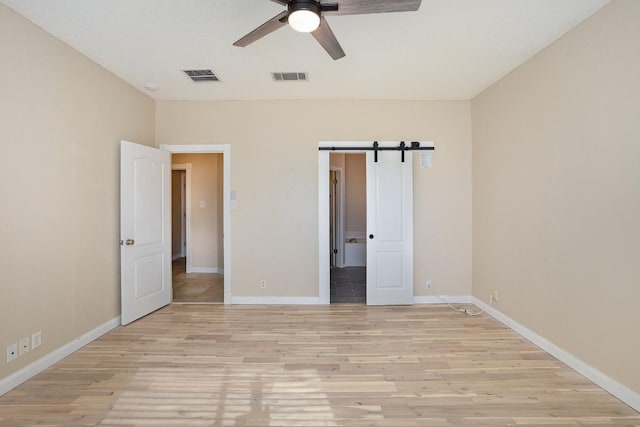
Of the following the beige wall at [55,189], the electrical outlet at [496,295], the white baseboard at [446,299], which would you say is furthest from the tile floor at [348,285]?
the beige wall at [55,189]

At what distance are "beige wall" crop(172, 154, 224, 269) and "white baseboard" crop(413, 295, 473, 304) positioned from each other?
3.93 meters

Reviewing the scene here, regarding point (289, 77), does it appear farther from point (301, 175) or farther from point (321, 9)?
point (321, 9)

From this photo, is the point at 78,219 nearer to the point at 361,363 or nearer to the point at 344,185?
the point at 361,363

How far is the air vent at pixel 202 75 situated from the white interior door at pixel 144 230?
1023mm

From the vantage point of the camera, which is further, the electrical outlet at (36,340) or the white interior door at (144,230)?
the white interior door at (144,230)

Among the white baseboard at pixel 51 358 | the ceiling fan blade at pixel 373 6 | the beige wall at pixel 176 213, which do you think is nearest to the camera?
the ceiling fan blade at pixel 373 6

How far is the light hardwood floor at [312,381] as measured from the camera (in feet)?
6.45

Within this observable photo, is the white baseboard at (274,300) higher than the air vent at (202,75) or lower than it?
lower

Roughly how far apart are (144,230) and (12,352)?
164cm

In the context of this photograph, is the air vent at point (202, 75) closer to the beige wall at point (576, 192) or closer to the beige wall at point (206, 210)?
the beige wall at point (206, 210)

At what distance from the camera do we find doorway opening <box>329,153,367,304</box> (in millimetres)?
6625

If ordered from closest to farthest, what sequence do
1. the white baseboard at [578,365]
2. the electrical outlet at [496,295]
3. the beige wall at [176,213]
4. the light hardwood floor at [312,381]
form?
the light hardwood floor at [312,381]
the white baseboard at [578,365]
the electrical outlet at [496,295]
the beige wall at [176,213]

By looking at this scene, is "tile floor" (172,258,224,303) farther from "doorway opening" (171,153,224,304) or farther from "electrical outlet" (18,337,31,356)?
"electrical outlet" (18,337,31,356)

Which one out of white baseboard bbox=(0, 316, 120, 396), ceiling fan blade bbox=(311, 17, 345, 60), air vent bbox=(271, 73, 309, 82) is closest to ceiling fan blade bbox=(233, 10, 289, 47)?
ceiling fan blade bbox=(311, 17, 345, 60)
